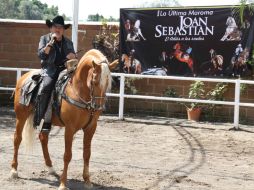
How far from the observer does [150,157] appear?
897 cm

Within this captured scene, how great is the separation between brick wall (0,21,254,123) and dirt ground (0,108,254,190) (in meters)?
0.81

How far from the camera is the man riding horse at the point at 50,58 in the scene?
274 inches

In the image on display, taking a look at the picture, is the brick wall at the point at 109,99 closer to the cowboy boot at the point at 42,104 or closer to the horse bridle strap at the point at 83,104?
the cowboy boot at the point at 42,104

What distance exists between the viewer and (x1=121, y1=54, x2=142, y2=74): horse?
14.0 metres

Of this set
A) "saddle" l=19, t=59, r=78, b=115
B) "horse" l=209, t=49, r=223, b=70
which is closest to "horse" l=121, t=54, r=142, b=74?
"horse" l=209, t=49, r=223, b=70

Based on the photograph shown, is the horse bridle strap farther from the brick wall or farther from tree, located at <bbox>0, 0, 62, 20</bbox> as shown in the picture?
tree, located at <bbox>0, 0, 62, 20</bbox>

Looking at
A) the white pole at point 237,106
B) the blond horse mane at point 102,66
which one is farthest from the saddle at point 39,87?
the white pole at point 237,106

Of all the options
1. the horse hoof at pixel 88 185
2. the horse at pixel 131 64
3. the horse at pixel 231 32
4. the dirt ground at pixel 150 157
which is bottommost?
the dirt ground at pixel 150 157

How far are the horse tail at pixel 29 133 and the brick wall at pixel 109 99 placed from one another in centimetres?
660

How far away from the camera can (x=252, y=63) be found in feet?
41.3

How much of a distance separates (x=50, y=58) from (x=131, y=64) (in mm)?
7086

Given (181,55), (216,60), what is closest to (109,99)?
(181,55)

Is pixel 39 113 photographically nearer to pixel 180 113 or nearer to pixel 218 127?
pixel 218 127

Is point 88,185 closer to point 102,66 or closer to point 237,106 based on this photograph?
point 102,66
